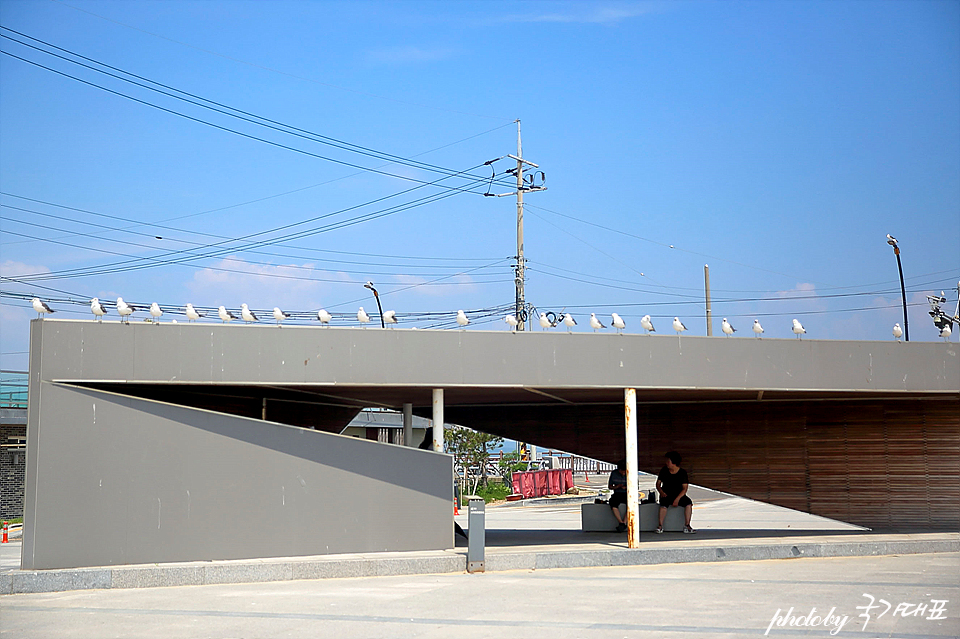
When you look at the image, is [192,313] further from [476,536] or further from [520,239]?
[520,239]

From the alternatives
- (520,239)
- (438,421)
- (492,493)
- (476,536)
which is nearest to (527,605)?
(476,536)

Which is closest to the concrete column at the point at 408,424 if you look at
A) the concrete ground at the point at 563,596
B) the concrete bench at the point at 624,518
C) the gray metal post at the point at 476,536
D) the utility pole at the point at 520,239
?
the concrete ground at the point at 563,596

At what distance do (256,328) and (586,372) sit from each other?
511cm

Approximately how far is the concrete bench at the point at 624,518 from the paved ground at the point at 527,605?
397 cm

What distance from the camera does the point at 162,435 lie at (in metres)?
12.8

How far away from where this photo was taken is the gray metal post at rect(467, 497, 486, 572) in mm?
12836

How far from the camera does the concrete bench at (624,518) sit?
682 inches

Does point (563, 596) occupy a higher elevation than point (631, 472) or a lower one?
lower

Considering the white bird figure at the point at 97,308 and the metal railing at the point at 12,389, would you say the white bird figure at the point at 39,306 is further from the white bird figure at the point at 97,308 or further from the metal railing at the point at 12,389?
the metal railing at the point at 12,389

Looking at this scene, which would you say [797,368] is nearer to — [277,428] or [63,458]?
[277,428]

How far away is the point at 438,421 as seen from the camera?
1445cm

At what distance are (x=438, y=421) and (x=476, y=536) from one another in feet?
7.28

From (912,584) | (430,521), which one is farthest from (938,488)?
(430,521)

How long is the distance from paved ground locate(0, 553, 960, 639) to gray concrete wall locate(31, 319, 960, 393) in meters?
2.92
